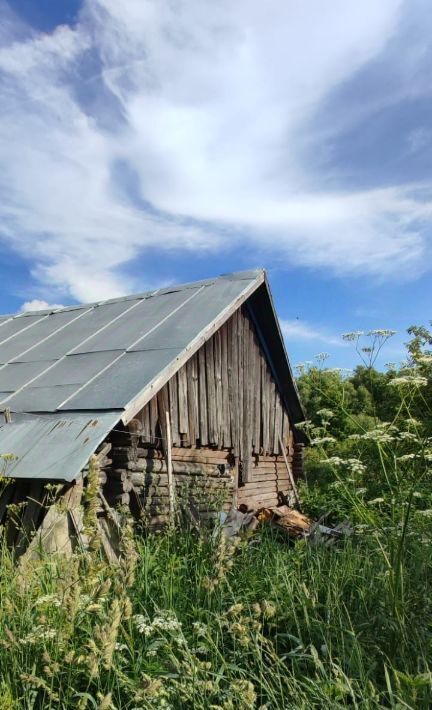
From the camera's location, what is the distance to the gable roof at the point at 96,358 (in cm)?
606

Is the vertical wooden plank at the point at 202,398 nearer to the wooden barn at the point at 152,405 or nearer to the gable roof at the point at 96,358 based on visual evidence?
the wooden barn at the point at 152,405

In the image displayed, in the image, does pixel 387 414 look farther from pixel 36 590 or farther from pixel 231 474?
pixel 36 590

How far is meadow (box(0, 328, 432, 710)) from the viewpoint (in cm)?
235

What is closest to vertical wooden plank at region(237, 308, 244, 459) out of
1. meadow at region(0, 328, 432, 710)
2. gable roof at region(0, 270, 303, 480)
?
gable roof at region(0, 270, 303, 480)

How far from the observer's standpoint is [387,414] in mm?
16375

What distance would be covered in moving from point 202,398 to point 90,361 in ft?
6.27

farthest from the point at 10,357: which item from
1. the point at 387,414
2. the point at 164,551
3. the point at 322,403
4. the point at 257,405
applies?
the point at 322,403

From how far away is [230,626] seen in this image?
9.14 ft

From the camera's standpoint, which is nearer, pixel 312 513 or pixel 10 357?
pixel 10 357

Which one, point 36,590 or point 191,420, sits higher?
point 191,420

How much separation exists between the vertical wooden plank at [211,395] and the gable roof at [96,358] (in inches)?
28.0

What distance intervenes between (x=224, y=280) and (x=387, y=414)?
337 inches

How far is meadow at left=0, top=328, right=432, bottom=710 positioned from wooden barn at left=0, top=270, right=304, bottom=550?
1.20 meters

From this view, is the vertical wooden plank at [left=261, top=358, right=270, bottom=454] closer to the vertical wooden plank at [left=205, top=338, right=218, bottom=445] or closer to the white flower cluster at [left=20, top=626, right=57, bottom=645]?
the vertical wooden plank at [left=205, top=338, right=218, bottom=445]
